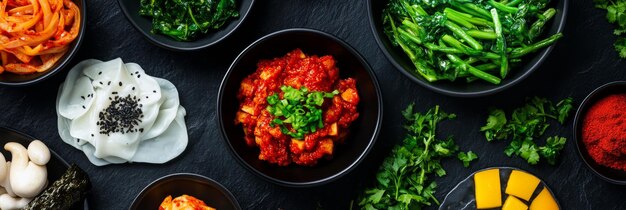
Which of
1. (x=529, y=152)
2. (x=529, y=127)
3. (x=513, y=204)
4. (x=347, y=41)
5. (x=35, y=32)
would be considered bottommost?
(x=513, y=204)

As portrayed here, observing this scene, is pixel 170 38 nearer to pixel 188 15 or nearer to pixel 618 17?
pixel 188 15

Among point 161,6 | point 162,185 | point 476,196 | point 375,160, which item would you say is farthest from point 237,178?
→ point 476,196

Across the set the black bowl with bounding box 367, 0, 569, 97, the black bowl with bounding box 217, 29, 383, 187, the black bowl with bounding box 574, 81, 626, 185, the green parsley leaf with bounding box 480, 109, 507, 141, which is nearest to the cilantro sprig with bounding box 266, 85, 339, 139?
the black bowl with bounding box 217, 29, 383, 187

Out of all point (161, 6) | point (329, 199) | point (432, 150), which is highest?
point (161, 6)

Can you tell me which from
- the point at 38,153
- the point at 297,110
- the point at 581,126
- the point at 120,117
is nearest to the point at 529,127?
the point at 581,126

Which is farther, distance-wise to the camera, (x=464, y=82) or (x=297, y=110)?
(x=464, y=82)

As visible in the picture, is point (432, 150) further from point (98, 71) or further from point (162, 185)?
point (98, 71)

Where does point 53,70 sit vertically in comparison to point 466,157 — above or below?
above
